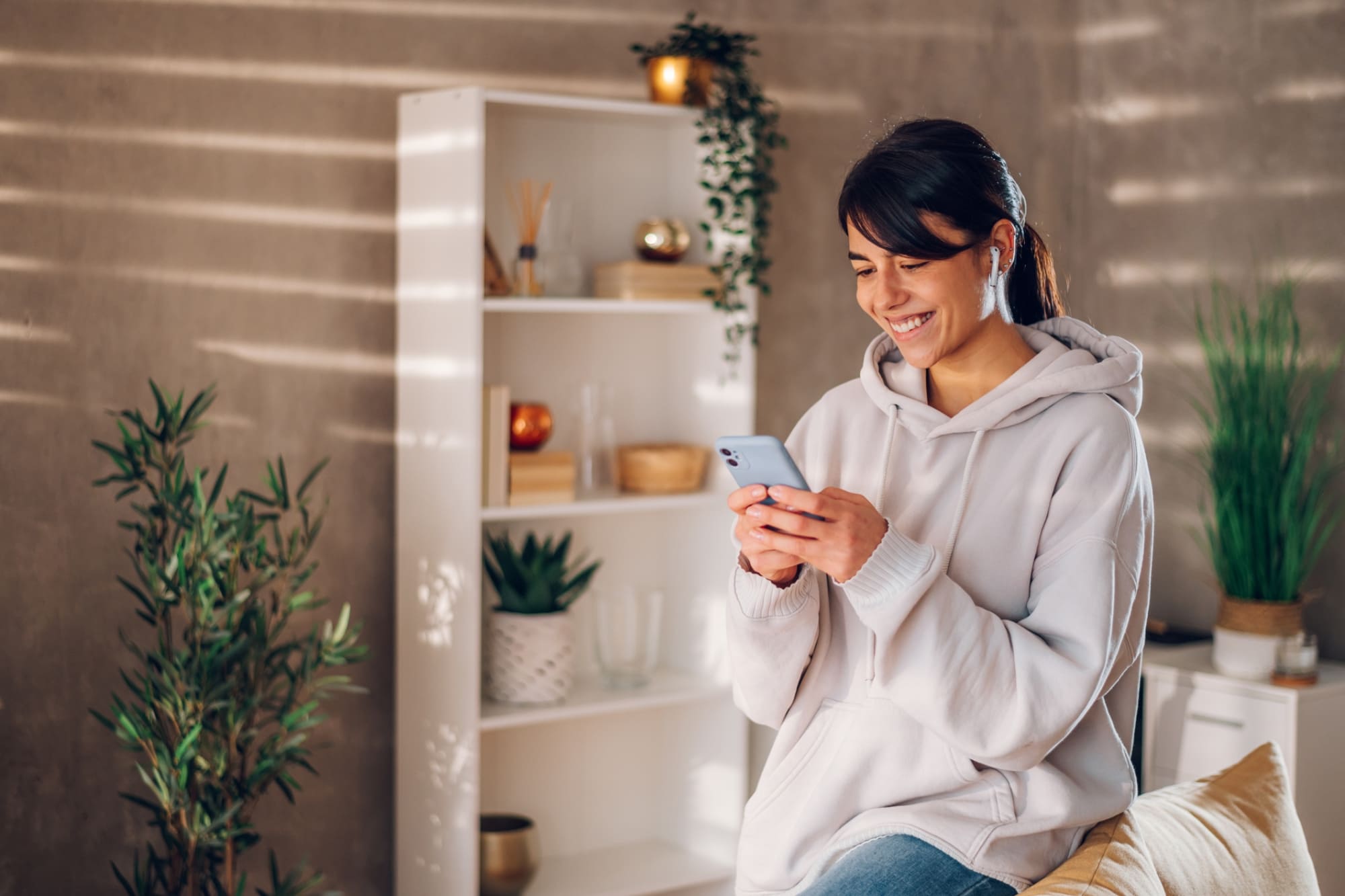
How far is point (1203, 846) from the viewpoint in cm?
169

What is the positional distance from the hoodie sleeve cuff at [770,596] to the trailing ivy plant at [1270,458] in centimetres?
196

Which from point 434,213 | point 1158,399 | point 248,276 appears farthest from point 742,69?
point 1158,399

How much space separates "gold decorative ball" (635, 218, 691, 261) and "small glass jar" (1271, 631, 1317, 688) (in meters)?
1.68

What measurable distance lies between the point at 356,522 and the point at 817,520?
1.68m

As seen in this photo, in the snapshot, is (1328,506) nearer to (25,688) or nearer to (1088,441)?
(1088,441)

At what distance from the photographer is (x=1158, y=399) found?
382 cm

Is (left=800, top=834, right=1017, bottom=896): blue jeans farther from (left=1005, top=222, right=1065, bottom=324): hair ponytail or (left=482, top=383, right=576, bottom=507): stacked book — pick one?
(left=482, top=383, right=576, bottom=507): stacked book

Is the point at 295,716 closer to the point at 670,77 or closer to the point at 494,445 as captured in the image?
the point at 494,445

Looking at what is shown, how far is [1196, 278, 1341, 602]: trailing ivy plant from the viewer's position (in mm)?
3162

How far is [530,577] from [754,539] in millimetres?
1417

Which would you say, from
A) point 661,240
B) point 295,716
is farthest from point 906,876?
point 661,240

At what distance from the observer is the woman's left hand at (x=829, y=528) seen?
1.46 m

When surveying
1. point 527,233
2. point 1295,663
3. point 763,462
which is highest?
point 527,233

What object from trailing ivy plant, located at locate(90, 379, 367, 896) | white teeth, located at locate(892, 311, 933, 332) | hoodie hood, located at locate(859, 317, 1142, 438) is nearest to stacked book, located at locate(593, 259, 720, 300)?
trailing ivy plant, located at locate(90, 379, 367, 896)
